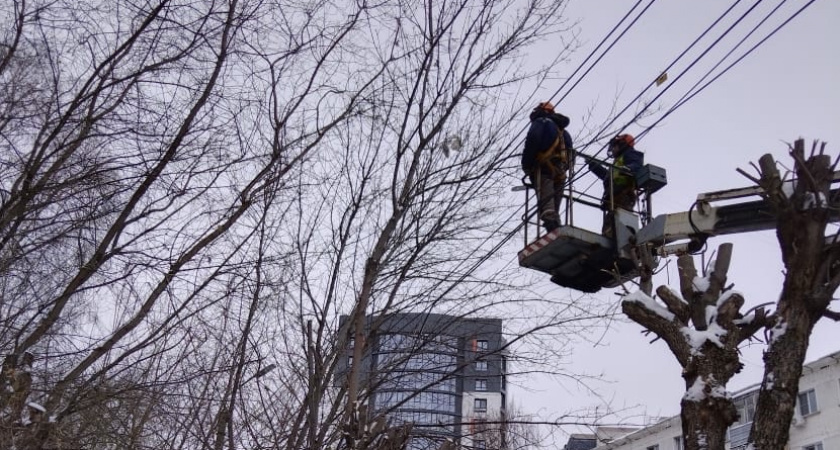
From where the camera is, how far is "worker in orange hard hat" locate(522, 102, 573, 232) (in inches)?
383

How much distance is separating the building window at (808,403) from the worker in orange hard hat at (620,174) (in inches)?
820

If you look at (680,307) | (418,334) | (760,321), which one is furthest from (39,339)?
(760,321)

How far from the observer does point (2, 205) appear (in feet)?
24.7

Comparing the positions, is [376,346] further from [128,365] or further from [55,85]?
[55,85]

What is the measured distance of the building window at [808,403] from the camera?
1094 inches

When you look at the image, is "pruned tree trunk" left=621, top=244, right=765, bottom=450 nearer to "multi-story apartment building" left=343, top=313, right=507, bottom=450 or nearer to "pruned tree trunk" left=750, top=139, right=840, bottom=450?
"pruned tree trunk" left=750, top=139, right=840, bottom=450

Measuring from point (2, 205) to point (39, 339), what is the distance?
4.03ft

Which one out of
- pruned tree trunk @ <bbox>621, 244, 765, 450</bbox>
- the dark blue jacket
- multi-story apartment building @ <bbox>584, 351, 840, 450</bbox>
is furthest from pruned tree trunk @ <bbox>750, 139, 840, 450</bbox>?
multi-story apartment building @ <bbox>584, 351, 840, 450</bbox>

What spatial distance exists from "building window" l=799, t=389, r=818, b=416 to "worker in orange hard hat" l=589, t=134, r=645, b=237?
2082cm

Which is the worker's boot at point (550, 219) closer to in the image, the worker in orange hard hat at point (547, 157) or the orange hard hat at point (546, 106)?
the worker in orange hard hat at point (547, 157)

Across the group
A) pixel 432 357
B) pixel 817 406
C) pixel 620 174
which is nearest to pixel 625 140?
pixel 620 174

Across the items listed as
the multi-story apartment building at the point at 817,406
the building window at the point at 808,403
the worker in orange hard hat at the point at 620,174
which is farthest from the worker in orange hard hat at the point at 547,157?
the building window at the point at 808,403

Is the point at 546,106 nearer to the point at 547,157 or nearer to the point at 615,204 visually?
the point at 547,157

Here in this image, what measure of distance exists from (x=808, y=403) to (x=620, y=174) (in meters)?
21.3
